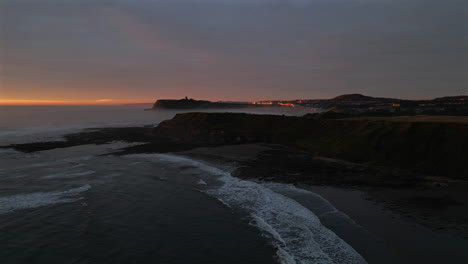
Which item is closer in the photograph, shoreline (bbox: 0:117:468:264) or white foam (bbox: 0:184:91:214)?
shoreline (bbox: 0:117:468:264)

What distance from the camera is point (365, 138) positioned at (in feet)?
119

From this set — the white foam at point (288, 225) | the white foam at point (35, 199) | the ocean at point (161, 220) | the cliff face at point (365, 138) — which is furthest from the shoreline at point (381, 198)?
the white foam at point (35, 199)

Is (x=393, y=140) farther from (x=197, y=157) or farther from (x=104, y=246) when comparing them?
(x=104, y=246)

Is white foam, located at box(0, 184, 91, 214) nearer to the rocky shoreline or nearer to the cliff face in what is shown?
the rocky shoreline

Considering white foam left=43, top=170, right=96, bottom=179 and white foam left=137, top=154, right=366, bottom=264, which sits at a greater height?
white foam left=43, top=170, right=96, bottom=179

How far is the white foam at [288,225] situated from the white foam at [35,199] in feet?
32.1

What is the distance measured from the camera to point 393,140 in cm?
3344

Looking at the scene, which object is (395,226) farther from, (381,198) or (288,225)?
(288,225)

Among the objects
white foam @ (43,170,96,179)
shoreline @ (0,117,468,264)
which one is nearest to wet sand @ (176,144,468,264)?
shoreline @ (0,117,468,264)

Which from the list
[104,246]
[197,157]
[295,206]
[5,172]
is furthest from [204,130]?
[104,246]

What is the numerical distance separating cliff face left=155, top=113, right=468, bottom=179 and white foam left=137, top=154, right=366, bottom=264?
1532 centimetres

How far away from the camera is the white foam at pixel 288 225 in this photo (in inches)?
493

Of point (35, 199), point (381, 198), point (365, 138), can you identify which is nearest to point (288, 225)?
point (381, 198)

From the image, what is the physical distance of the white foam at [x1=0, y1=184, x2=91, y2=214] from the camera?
19.2 meters
